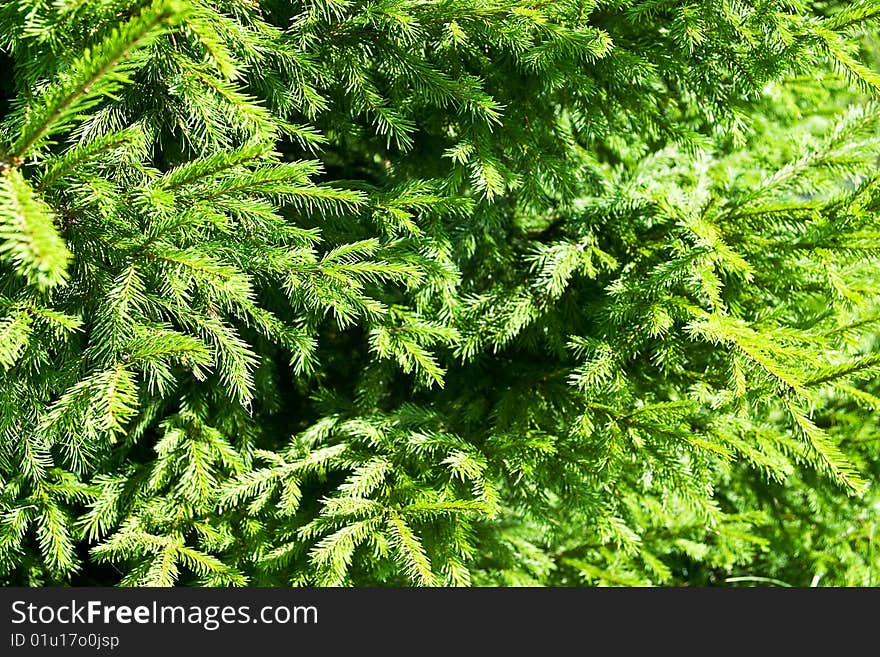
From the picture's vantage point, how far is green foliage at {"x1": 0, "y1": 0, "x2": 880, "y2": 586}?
157 centimetres

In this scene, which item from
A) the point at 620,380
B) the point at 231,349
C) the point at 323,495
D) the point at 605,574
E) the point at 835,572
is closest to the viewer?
the point at 231,349

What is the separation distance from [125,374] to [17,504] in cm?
67

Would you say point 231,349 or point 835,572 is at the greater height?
point 231,349

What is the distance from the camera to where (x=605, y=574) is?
261cm

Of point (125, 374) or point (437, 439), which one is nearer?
point (125, 374)

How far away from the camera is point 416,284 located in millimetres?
1879

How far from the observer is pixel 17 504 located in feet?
6.22

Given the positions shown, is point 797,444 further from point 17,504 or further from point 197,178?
point 17,504

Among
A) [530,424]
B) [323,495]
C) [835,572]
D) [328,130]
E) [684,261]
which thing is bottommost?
[835,572]

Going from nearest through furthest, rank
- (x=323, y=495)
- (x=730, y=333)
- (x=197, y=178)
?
(x=197, y=178)
(x=730, y=333)
(x=323, y=495)

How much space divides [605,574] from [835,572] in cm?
→ 99

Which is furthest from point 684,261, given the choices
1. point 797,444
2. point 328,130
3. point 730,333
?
point 328,130

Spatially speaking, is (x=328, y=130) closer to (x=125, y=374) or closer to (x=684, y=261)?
(x=125, y=374)

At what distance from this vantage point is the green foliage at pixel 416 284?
5.15 feet
